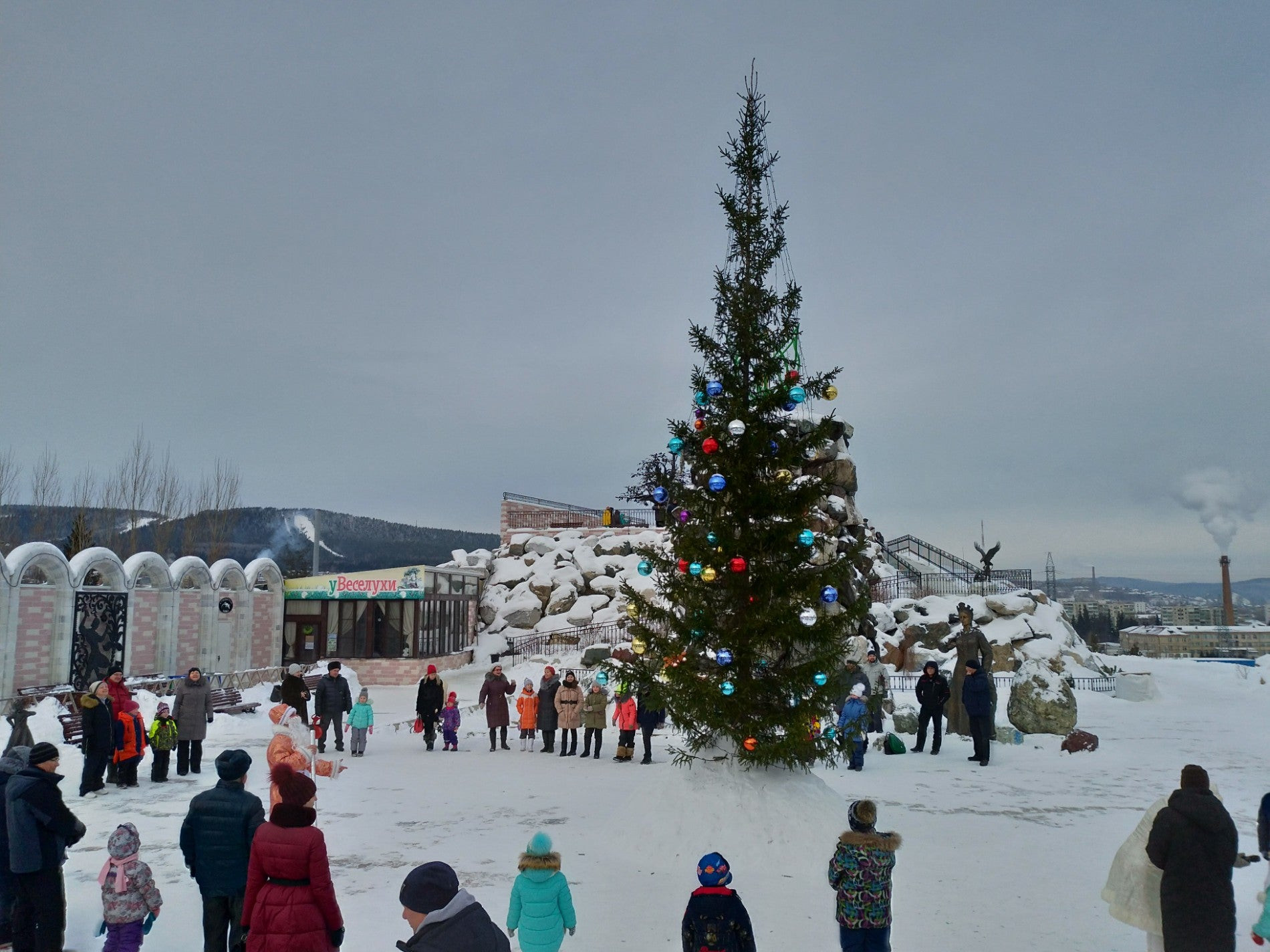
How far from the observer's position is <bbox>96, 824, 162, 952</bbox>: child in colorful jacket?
519 cm

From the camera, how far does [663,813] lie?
8.48 metres

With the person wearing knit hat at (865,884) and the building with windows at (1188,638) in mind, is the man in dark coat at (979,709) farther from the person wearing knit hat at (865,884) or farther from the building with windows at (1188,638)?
the building with windows at (1188,638)

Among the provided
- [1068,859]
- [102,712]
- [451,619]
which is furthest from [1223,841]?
[451,619]

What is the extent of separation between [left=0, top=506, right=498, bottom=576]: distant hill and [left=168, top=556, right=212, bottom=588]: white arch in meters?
7.99

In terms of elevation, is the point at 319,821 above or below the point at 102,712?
below

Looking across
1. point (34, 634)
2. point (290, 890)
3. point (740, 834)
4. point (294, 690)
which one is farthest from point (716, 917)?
point (34, 634)

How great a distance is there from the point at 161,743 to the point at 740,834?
A: 8078mm

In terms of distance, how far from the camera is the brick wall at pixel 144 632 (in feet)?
71.7

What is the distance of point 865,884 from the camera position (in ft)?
16.2

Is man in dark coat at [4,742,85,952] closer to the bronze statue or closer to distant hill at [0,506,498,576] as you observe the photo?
the bronze statue

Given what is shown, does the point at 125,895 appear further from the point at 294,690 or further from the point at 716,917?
the point at 294,690

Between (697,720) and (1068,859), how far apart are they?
3.68 m

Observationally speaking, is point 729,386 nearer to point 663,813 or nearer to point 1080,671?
point 663,813

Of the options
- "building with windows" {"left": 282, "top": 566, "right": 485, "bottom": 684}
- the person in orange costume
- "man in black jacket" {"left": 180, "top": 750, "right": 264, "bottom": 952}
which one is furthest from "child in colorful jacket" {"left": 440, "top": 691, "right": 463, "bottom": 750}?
"building with windows" {"left": 282, "top": 566, "right": 485, "bottom": 684}
